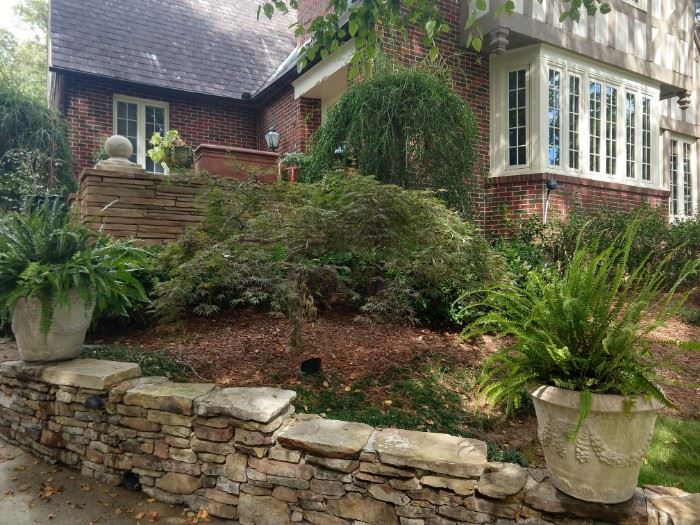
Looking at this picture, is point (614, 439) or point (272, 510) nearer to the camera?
point (614, 439)

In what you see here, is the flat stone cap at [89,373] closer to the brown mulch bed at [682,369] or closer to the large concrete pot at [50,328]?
the large concrete pot at [50,328]

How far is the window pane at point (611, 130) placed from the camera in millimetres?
8289

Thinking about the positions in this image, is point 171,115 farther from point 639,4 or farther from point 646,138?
point 646,138

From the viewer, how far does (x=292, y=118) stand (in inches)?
364

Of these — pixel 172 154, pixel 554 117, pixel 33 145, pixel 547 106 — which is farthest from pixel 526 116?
pixel 33 145

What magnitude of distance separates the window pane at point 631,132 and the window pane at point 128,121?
9526 millimetres

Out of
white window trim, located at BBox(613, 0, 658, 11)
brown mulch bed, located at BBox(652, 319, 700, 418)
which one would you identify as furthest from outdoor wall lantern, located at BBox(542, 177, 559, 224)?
white window trim, located at BBox(613, 0, 658, 11)

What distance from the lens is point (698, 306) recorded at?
5.89 metres

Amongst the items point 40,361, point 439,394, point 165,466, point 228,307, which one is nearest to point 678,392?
point 439,394

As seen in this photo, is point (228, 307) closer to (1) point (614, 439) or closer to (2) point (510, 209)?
(1) point (614, 439)

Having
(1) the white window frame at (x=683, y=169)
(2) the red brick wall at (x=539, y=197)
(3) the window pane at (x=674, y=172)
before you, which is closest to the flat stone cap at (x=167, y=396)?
(2) the red brick wall at (x=539, y=197)

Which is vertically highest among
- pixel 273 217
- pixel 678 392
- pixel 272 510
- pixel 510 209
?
pixel 510 209

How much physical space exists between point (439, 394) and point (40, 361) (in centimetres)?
267

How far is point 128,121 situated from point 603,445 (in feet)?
34.7
